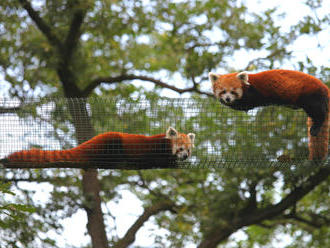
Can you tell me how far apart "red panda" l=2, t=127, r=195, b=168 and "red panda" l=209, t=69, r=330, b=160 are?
→ 26.3 inches

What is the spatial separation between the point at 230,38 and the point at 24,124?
4.64 m

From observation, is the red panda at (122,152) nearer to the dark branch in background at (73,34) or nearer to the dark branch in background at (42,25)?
the dark branch in background at (73,34)

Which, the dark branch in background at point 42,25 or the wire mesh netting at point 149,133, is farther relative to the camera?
the dark branch in background at point 42,25

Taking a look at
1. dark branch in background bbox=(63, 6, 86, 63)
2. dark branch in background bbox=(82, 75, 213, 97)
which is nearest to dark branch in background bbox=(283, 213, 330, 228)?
dark branch in background bbox=(82, 75, 213, 97)

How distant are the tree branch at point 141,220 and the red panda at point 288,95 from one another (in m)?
2.92

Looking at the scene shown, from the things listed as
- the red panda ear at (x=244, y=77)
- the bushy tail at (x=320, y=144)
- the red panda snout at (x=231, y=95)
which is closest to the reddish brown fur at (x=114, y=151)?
the red panda snout at (x=231, y=95)

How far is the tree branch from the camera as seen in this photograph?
22.9 ft

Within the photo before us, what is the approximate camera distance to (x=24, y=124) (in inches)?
168

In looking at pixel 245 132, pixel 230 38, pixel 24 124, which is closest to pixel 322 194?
pixel 230 38

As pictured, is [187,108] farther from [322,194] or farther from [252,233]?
[252,233]

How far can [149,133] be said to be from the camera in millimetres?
5168

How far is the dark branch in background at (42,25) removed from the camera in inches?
304

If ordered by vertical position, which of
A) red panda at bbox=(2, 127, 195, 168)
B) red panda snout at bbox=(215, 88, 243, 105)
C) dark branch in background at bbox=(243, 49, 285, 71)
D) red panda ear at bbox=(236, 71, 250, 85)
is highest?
dark branch in background at bbox=(243, 49, 285, 71)

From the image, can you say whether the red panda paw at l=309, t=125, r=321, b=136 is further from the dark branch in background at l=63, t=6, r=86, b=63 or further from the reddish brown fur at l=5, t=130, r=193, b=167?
the dark branch in background at l=63, t=6, r=86, b=63
